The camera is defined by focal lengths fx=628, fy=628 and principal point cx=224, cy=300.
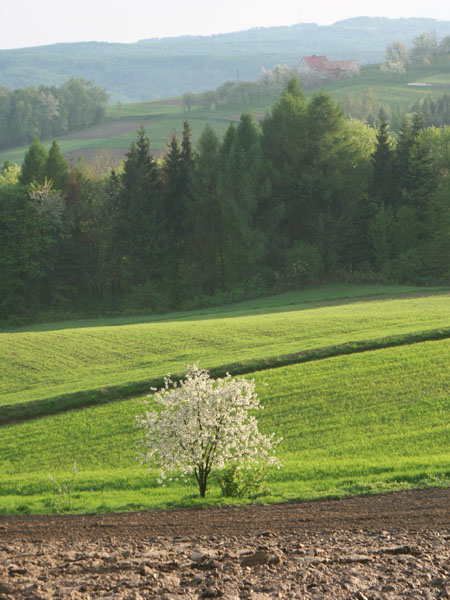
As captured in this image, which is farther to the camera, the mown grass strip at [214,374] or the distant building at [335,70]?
the distant building at [335,70]

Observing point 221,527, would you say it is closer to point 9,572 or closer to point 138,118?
point 9,572

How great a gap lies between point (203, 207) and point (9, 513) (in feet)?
167

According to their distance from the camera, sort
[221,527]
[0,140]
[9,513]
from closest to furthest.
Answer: [221,527], [9,513], [0,140]

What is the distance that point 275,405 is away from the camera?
22.5 metres

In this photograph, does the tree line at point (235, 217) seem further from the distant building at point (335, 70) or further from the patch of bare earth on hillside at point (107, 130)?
the distant building at point (335, 70)

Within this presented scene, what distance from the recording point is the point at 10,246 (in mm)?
63156

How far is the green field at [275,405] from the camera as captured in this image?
1530 cm

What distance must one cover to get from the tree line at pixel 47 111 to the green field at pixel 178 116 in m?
5.68

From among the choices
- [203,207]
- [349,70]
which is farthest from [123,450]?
[349,70]

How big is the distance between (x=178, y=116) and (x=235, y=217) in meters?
110

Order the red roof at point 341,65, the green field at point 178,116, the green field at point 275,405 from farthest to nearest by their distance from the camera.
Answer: the red roof at point 341,65 < the green field at point 178,116 < the green field at point 275,405

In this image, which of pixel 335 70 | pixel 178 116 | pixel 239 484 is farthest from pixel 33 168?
pixel 335 70

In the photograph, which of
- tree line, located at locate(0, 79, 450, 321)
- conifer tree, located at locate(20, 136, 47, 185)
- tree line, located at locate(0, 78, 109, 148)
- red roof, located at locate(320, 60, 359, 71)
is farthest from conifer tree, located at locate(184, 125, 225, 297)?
red roof, located at locate(320, 60, 359, 71)

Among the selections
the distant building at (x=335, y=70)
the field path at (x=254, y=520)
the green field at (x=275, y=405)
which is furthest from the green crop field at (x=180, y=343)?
the distant building at (x=335, y=70)
